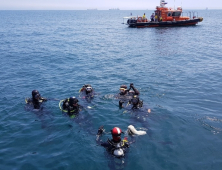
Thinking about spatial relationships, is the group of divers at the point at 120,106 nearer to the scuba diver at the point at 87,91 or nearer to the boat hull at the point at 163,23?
the scuba diver at the point at 87,91

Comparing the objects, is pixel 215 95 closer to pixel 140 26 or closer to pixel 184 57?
pixel 184 57

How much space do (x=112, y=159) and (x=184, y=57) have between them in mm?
22225

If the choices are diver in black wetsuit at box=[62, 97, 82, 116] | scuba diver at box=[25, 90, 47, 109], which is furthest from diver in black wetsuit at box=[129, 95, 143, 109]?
scuba diver at box=[25, 90, 47, 109]

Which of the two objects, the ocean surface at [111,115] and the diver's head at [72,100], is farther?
the diver's head at [72,100]

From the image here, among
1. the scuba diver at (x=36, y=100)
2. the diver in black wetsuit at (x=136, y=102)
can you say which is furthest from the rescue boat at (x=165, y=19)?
the scuba diver at (x=36, y=100)

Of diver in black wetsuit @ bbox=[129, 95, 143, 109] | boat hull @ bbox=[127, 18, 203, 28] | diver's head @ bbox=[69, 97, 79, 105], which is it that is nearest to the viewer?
diver's head @ bbox=[69, 97, 79, 105]

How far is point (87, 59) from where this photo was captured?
1083 inches

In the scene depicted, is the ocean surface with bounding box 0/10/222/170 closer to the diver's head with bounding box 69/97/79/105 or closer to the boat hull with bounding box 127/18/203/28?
the diver's head with bounding box 69/97/79/105

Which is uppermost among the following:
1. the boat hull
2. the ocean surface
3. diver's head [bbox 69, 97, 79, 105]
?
the boat hull

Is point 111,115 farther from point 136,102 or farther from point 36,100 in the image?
point 36,100

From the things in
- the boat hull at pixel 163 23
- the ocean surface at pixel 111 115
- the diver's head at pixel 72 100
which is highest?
the boat hull at pixel 163 23

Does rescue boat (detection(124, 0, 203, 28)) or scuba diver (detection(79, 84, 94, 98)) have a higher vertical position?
rescue boat (detection(124, 0, 203, 28))

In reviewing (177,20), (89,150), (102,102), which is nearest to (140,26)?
(177,20)

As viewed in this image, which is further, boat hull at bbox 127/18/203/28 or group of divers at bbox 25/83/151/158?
boat hull at bbox 127/18/203/28
